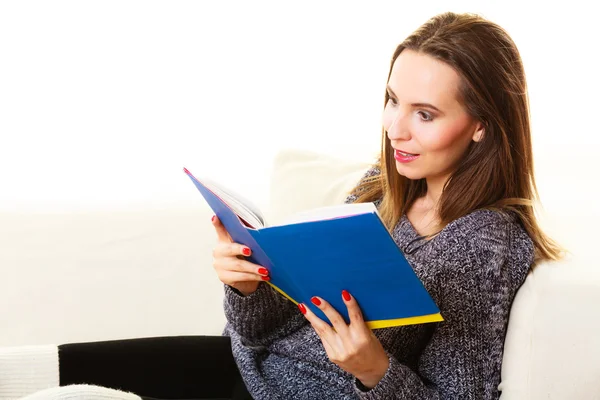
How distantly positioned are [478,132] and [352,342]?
0.46m

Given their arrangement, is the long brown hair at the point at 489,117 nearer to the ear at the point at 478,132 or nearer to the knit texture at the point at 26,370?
the ear at the point at 478,132

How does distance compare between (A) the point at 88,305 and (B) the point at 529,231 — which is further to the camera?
(A) the point at 88,305

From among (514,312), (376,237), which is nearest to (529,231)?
(514,312)

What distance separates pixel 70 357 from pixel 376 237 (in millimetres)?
792

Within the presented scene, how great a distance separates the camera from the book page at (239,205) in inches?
47.5

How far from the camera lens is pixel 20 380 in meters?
1.50

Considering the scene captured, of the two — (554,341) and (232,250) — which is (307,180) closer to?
(232,250)

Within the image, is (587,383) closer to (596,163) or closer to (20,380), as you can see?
(596,163)

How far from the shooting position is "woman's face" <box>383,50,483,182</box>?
1.40 m

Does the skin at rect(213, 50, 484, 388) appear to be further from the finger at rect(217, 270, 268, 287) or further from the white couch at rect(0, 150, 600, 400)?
the white couch at rect(0, 150, 600, 400)

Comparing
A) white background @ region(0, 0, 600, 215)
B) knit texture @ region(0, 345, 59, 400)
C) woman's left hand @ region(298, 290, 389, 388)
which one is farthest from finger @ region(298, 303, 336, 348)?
white background @ region(0, 0, 600, 215)

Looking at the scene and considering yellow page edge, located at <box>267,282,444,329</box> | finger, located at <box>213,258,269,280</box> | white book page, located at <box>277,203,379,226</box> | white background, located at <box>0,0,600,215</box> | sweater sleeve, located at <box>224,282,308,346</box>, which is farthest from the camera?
white background, located at <box>0,0,600,215</box>

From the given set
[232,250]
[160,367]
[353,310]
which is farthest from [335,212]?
[160,367]

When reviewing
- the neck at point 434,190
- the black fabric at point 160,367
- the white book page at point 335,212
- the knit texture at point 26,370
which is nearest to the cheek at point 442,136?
the neck at point 434,190
